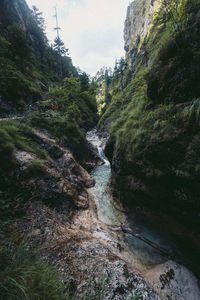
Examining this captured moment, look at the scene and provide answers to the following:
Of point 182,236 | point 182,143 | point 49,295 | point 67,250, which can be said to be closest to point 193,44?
point 182,143

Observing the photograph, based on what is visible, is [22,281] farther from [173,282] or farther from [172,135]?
[172,135]

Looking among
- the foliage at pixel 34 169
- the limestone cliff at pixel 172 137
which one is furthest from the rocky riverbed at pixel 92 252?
the limestone cliff at pixel 172 137

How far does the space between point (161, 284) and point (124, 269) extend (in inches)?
66.8

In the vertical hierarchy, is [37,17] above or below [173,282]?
above

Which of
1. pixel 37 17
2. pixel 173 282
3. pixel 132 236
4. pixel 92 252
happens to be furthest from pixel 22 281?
pixel 37 17

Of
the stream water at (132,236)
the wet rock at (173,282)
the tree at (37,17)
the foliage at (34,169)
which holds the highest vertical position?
the tree at (37,17)

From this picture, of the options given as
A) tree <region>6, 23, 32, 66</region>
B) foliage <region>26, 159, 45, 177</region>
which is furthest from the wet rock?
tree <region>6, 23, 32, 66</region>

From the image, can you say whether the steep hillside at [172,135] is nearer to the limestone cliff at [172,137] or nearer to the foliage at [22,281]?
the limestone cliff at [172,137]

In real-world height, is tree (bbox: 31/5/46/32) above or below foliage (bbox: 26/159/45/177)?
above

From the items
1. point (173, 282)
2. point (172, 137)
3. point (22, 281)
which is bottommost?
point (173, 282)

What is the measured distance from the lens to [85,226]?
548 cm

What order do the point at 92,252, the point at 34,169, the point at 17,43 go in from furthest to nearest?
the point at 17,43
the point at 34,169
the point at 92,252

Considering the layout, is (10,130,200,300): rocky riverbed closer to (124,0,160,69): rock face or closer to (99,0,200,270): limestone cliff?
(99,0,200,270): limestone cliff

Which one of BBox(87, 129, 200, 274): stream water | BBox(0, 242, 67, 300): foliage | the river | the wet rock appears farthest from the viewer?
BBox(87, 129, 200, 274): stream water
